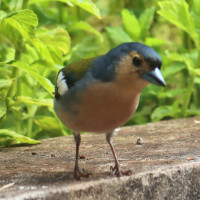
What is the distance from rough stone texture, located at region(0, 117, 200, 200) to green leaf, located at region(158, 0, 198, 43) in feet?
3.44

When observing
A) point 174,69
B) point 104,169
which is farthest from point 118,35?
point 104,169

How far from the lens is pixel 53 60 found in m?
3.36

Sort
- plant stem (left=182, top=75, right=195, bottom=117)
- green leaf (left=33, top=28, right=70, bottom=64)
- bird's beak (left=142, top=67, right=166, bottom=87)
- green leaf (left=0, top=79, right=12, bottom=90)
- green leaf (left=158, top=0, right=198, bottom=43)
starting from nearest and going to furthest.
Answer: bird's beak (left=142, top=67, right=166, bottom=87) → green leaf (left=0, top=79, right=12, bottom=90) → green leaf (left=33, top=28, right=70, bottom=64) → green leaf (left=158, top=0, right=198, bottom=43) → plant stem (left=182, top=75, right=195, bottom=117)

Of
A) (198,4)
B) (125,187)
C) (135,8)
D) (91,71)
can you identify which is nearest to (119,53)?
(91,71)

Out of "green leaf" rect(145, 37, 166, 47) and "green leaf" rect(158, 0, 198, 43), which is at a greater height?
"green leaf" rect(158, 0, 198, 43)

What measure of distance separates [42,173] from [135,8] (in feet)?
11.9

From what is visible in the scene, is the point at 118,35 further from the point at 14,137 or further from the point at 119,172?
the point at 119,172

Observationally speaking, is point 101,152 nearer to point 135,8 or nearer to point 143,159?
point 143,159

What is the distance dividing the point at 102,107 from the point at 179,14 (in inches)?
81.2

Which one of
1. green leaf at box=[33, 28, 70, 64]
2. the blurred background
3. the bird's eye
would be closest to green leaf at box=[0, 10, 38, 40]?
the blurred background

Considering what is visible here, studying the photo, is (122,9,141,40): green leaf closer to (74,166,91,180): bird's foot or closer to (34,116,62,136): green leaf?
(34,116,62,136): green leaf

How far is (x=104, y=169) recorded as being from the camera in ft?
8.29

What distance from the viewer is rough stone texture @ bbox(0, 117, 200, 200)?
2186 millimetres

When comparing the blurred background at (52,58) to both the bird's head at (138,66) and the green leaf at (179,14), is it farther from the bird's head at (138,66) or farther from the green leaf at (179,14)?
the bird's head at (138,66)
